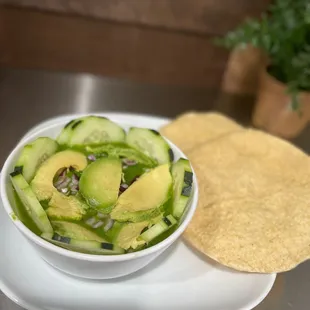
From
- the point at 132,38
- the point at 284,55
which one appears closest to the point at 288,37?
the point at 284,55

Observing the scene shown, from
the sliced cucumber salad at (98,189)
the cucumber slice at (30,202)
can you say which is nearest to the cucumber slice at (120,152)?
the sliced cucumber salad at (98,189)

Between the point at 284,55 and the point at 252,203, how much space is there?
29cm

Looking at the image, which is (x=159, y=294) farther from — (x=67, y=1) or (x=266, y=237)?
(x=67, y=1)

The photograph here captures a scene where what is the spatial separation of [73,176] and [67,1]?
49cm

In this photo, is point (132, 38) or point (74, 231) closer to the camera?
point (74, 231)

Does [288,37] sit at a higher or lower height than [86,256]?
higher

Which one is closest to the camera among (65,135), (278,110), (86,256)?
(86,256)

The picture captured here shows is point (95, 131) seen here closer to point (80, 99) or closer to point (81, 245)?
point (81, 245)

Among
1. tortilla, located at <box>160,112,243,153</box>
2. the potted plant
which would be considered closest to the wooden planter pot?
the potted plant

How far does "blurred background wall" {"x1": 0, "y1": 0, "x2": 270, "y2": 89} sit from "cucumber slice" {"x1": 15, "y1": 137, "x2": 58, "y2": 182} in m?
0.45

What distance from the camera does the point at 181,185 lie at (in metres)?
0.57

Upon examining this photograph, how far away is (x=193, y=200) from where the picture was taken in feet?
1.87

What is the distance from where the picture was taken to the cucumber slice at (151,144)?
62 cm

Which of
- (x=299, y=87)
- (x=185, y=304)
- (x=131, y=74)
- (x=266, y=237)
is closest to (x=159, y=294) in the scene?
(x=185, y=304)
